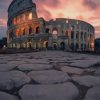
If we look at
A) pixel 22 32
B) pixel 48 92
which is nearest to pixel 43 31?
pixel 22 32

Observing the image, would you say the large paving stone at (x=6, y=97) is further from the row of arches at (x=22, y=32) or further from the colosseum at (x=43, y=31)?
the row of arches at (x=22, y=32)

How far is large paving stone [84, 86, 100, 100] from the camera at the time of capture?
1.46 m

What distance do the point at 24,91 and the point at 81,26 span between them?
49.7m

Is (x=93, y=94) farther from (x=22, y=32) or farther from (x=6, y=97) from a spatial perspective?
(x=22, y=32)

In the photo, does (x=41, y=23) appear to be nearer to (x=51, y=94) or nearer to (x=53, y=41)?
(x=53, y=41)

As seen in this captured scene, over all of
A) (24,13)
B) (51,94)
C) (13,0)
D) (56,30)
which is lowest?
(51,94)

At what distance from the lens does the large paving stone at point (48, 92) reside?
147 cm

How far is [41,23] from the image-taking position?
143ft

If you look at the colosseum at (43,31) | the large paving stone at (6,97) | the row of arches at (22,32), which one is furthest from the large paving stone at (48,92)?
the row of arches at (22,32)

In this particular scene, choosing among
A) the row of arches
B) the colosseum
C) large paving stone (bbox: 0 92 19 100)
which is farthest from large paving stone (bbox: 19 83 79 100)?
the row of arches

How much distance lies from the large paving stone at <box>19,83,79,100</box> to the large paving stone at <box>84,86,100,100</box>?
0.10m

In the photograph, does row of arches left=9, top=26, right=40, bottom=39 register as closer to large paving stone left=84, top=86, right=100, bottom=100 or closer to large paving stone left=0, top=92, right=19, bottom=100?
large paving stone left=84, top=86, right=100, bottom=100

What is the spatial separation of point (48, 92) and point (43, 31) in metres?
43.0

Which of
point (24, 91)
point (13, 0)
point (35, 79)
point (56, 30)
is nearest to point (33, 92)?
point (24, 91)
